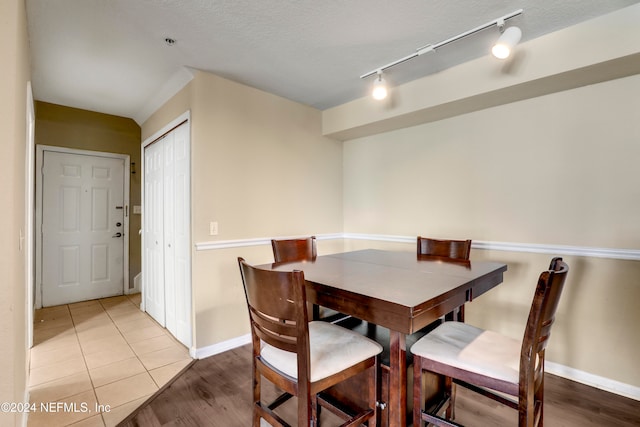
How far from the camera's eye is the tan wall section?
1965mm

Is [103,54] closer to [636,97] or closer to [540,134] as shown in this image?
[540,134]

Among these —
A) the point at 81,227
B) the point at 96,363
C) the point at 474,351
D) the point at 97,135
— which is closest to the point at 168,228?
the point at 96,363

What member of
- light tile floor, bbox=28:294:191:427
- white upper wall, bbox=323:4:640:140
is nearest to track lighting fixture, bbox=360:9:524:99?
white upper wall, bbox=323:4:640:140

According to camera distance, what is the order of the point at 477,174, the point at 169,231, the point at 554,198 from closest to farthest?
the point at 554,198 < the point at 477,174 < the point at 169,231

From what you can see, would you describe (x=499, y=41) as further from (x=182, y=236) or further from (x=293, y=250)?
(x=182, y=236)

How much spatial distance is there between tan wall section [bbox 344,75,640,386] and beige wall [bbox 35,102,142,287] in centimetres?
369

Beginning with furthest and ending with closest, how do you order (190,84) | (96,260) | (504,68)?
A: 1. (96,260)
2. (190,84)
3. (504,68)

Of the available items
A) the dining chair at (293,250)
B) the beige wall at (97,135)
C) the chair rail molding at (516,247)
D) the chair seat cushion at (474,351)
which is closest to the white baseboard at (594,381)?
the chair rail molding at (516,247)

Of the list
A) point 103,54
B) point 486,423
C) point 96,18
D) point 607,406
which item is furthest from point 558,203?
point 103,54

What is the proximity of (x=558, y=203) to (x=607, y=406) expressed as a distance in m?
1.31

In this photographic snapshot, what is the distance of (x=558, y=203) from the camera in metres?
2.21

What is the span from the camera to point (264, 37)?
6.62 ft

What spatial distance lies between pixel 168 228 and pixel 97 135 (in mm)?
2098

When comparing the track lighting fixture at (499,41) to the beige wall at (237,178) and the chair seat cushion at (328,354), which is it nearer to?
the beige wall at (237,178)
